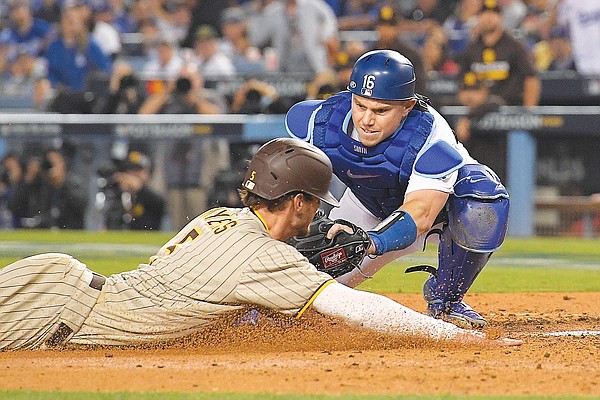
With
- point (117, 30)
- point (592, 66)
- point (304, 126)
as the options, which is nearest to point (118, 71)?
point (117, 30)

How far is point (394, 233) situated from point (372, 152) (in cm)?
61

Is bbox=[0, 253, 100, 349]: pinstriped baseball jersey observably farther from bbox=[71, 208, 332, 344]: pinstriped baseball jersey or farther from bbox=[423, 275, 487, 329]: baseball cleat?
bbox=[423, 275, 487, 329]: baseball cleat

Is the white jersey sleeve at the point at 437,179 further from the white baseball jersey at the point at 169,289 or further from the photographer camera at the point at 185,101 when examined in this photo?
the photographer camera at the point at 185,101

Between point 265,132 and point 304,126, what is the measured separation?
23.8ft

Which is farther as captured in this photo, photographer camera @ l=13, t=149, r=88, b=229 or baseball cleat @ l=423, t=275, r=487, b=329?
photographer camera @ l=13, t=149, r=88, b=229

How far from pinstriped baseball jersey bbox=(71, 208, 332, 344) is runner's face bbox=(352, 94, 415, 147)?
40.5 inches

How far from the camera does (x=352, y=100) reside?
5.76 m

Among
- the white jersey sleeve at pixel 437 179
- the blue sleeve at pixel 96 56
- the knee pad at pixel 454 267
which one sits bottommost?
the blue sleeve at pixel 96 56

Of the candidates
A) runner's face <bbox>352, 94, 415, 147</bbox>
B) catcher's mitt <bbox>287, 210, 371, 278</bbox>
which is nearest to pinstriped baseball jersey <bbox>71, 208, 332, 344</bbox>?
catcher's mitt <bbox>287, 210, 371, 278</bbox>

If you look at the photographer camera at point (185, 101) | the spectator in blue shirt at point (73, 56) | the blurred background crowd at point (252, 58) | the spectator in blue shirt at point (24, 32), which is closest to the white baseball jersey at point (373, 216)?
the blurred background crowd at point (252, 58)

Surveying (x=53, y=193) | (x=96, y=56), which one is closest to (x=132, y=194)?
(x=53, y=193)

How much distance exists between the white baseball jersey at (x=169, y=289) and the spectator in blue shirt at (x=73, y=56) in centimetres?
1046

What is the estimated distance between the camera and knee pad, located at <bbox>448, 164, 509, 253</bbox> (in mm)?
5781

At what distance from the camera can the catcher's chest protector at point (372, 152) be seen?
5.64 meters
